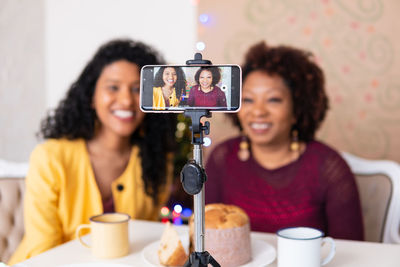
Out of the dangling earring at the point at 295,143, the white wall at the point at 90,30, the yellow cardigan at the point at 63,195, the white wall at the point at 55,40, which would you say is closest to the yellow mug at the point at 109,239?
the yellow cardigan at the point at 63,195

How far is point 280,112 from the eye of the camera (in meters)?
1.54

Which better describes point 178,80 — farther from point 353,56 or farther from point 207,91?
point 353,56

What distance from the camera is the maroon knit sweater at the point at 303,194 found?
143 centimetres

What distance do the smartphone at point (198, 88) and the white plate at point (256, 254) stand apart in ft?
1.24

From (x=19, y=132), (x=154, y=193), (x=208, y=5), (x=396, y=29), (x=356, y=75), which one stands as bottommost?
(x=154, y=193)

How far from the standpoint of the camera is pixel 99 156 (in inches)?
62.6

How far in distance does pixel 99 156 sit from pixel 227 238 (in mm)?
863

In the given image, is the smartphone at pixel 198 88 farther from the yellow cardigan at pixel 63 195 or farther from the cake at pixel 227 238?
the yellow cardigan at pixel 63 195

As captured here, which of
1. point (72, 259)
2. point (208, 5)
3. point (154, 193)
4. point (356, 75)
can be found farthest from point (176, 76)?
point (208, 5)

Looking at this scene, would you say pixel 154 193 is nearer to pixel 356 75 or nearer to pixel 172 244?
pixel 172 244

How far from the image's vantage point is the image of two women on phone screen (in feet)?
2.26

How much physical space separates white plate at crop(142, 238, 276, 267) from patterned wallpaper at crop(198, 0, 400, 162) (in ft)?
4.72

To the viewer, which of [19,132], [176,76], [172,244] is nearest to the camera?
[176,76]

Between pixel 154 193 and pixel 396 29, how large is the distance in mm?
1539
